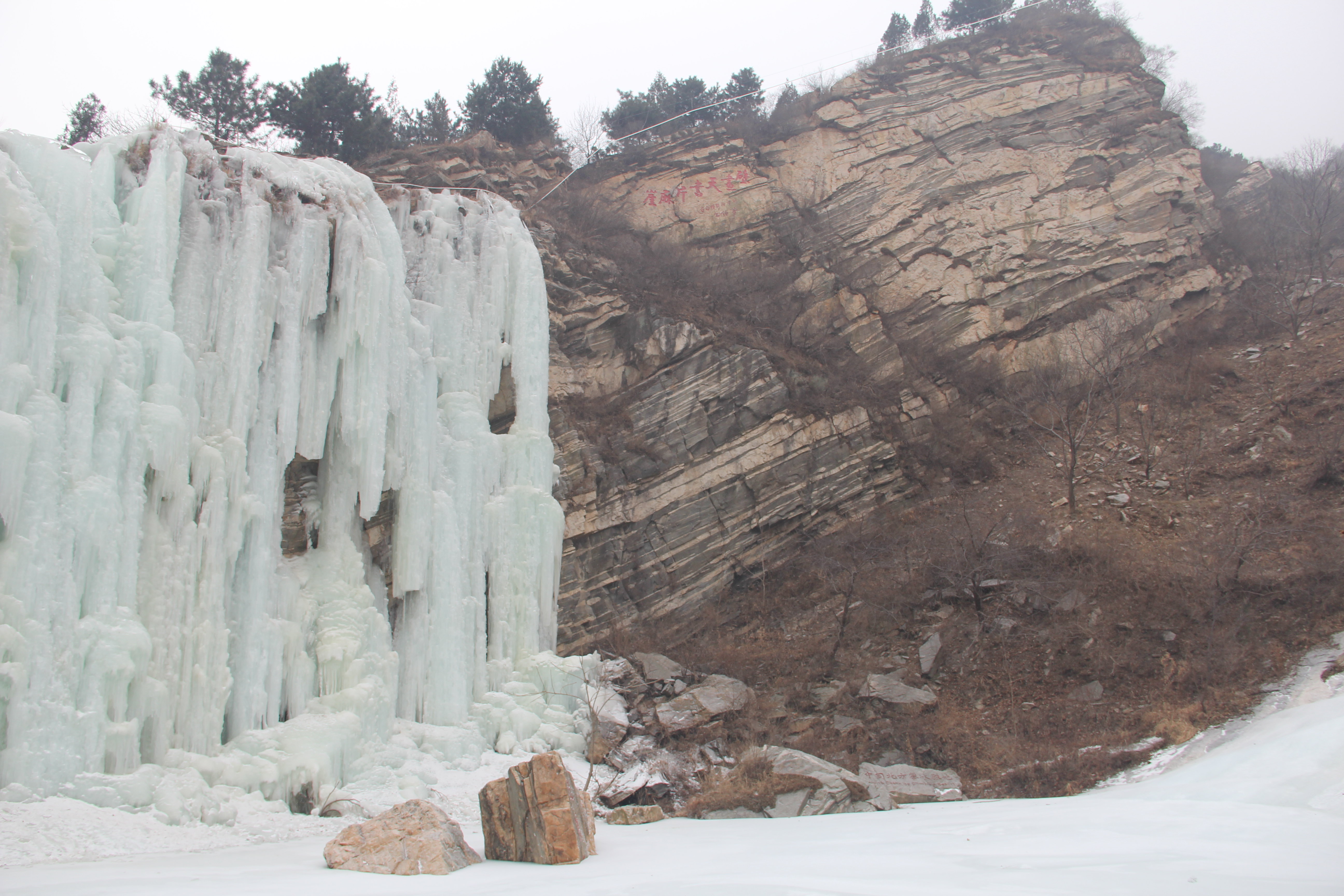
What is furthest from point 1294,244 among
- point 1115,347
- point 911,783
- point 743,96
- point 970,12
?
point 911,783

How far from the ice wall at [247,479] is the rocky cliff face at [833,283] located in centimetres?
535

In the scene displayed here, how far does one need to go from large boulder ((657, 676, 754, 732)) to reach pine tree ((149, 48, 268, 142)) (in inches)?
735

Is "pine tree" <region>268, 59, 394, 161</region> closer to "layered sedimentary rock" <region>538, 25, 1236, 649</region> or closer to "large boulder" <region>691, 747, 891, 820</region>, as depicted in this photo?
"layered sedimentary rock" <region>538, 25, 1236, 649</region>

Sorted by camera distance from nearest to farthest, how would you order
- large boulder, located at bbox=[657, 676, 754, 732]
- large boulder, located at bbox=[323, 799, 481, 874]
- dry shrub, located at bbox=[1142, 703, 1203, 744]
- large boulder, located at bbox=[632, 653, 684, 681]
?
large boulder, located at bbox=[323, 799, 481, 874], dry shrub, located at bbox=[1142, 703, 1203, 744], large boulder, located at bbox=[657, 676, 754, 732], large boulder, located at bbox=[632, 653, 684, 681]

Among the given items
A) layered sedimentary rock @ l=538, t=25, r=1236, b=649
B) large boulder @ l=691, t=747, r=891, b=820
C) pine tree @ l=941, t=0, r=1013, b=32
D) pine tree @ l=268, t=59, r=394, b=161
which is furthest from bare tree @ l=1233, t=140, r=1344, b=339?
pine tree @ l=268, t=59, r=394, b=161

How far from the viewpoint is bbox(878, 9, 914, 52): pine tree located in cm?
3319

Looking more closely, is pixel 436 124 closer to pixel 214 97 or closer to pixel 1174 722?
pixel 214 97

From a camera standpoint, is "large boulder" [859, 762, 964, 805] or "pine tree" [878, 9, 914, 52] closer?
"large boulder" [859, 762, 964, 805]

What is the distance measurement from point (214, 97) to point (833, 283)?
57.3 feet

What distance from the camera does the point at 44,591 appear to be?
8.31 metres

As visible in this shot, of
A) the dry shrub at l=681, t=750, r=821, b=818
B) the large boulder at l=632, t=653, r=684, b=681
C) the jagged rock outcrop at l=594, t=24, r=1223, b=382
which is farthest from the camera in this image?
the jagged rock outcrop at l=594, t=24, r=1223, b=382

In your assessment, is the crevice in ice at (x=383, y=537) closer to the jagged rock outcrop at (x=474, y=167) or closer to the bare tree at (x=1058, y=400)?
the jagged rock outcrop at (x=474, y=167)

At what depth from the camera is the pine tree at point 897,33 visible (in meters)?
33.2

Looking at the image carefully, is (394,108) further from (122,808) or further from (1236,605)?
(1236,605)
